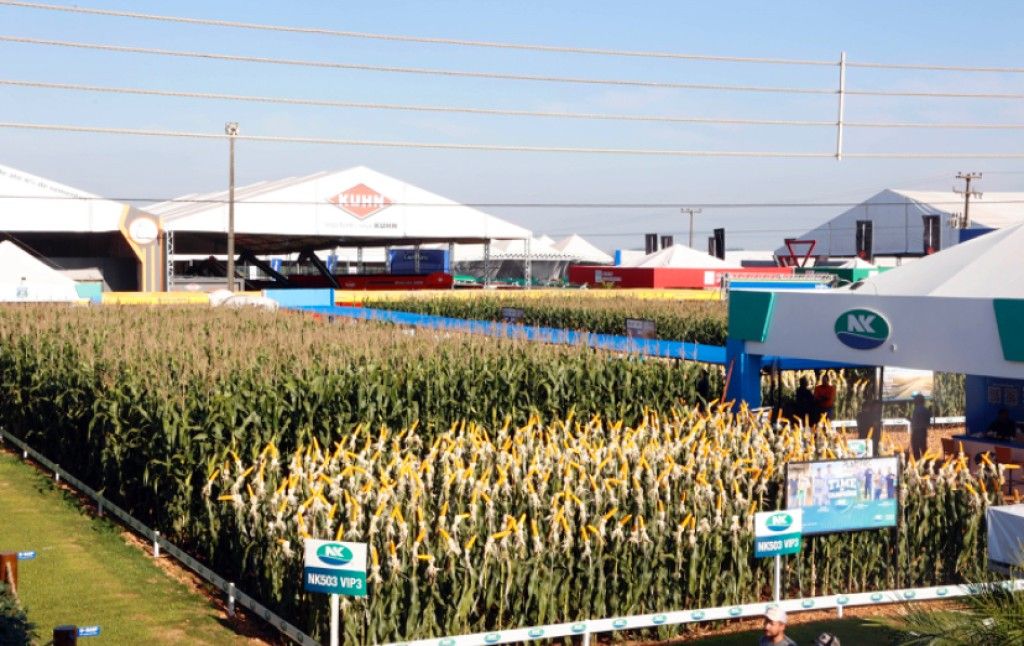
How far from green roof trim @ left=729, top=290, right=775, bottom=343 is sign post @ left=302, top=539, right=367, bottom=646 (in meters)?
10.0

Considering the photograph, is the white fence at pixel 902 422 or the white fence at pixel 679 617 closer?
the white fence at pixel 679 617

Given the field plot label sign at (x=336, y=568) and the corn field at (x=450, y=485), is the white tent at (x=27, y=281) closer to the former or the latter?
the corn field at (x=450, y=485)

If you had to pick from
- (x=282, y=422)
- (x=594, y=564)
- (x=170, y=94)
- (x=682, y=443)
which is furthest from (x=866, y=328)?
(x=170, y=94)

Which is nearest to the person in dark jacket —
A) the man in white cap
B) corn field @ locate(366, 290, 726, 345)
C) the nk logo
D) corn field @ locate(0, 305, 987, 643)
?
corn field @ locate(0, 305, 987, 643)

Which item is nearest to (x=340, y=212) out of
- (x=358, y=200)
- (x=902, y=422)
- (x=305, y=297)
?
(x=358, y=200)

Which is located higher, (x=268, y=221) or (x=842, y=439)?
(x=268, y=221)

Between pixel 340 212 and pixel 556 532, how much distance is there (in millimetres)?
50082

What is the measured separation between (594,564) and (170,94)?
41.4 feet

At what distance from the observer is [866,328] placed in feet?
51.6

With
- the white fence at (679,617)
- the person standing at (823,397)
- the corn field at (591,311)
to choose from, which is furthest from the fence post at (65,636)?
the corn field at (591,311)

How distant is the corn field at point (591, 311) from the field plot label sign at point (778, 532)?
19.2 m

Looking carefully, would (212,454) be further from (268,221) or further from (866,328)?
(268,221)

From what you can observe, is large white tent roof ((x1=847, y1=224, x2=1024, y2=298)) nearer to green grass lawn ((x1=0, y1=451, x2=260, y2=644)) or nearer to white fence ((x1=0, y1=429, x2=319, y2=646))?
white fence ((x1=0, y1=429, x2=319, y2=646))

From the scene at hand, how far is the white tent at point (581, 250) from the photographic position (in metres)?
119
